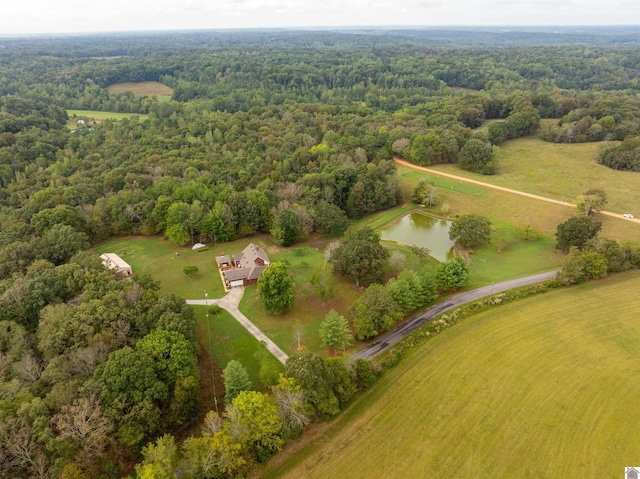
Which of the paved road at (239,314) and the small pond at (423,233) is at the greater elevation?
the paved road at (239,314)

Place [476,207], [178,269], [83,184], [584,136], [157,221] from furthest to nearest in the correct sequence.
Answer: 1. [584,136]
2. [476,207]
3. [83,184]
4. [157,221]
5. [178,269]

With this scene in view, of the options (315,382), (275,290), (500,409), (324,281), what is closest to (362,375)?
(315,382)

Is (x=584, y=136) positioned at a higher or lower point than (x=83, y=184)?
lower

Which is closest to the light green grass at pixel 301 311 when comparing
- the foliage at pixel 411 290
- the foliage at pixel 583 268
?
the foliage at pixel 411 290

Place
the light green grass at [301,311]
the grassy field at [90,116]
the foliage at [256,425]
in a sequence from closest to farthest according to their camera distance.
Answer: the foliage at [256,425], the light green grass at [301,311], the grassy field at [90,116]

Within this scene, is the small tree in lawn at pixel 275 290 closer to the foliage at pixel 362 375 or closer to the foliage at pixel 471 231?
the foliage at pixel 362 375

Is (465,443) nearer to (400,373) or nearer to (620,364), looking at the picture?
(400,373)

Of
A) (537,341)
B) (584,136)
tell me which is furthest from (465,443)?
(584,136)
